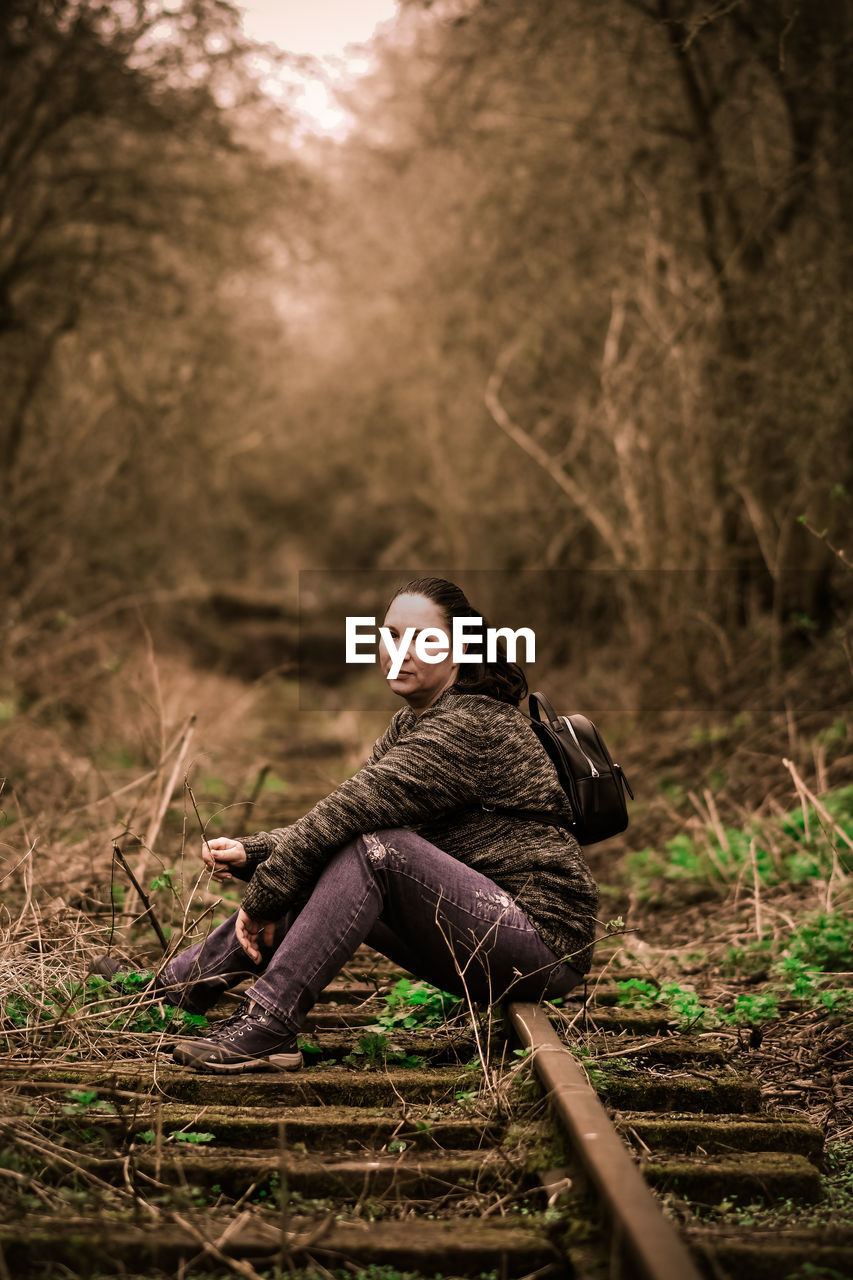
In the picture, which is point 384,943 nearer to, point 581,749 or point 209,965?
point 209,965

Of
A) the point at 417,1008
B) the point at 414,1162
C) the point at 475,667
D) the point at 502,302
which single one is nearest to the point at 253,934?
the point at 417,1008

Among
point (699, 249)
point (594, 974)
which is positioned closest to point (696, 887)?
point (594, 974)

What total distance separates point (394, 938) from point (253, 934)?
1.41ft

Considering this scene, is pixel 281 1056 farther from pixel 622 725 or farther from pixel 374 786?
pixel 622 725

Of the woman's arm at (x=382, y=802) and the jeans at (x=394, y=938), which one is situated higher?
the woman's arm at (x=382, y=802)

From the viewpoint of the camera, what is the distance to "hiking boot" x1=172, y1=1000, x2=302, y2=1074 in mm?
3193

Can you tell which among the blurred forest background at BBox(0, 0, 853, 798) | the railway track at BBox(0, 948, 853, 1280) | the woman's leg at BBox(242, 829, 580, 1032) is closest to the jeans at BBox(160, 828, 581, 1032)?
the woman's leg at BBox(242, 829, 580, 1032)

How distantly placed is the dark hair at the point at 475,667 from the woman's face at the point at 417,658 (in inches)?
1.1

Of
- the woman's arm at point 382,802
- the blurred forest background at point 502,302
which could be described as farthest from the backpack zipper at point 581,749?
the blurred forest background at point 502,302

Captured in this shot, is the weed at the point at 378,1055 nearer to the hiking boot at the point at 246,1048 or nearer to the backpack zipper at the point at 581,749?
the hiking boot at the point at 246,1048

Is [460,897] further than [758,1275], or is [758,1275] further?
[460,897]

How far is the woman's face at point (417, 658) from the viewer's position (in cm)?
362

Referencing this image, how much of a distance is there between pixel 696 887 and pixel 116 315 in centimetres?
980

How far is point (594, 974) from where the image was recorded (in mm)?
4602
